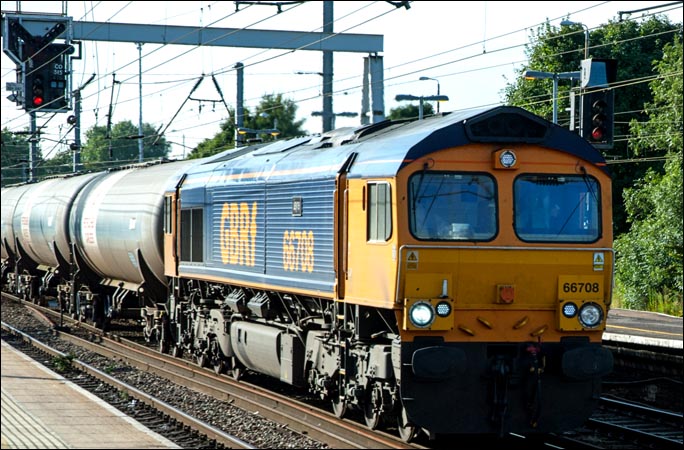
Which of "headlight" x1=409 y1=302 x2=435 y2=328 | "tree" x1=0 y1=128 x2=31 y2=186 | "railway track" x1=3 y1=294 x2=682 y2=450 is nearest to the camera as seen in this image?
"headlight" x1=409 y1=302 x2=435 y2=328

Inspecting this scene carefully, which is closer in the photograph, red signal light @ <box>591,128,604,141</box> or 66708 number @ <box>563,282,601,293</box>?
66708 number @ <box>563,282,601,293</box>

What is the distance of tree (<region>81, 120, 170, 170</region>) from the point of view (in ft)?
218

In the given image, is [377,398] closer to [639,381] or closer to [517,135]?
[517,135]

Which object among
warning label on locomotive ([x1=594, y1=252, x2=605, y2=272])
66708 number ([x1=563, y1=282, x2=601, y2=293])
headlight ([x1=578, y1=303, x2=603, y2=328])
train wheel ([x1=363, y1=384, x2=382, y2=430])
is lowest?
train wheel ([x1=363, y1=384, x2=382, y2=430])

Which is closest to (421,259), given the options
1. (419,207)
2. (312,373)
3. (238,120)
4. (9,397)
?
(419,207)

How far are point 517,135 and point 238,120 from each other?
19170 millimetres

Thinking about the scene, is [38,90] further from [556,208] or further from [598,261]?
[598,261]

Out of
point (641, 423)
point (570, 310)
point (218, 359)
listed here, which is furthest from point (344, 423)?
point (218, 359)

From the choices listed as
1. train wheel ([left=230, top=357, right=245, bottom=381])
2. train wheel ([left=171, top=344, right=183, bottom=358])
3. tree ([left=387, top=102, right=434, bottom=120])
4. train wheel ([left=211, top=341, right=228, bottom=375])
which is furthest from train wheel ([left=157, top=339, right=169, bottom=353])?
tree ([left=387, top=102, right=434, bottom=120])

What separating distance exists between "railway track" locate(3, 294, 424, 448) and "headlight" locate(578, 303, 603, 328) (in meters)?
2.23

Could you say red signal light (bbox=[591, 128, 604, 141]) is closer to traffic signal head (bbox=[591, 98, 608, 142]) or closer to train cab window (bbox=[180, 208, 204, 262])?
traffic signal head (bbox=[591, 98, 608, 142])

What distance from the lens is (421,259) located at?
449 inches

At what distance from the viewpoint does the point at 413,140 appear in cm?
1171

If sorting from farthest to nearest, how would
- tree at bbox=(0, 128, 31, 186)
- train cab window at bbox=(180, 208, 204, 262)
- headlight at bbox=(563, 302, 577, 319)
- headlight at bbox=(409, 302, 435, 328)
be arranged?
tree at bbox=(0, 128, 31, 186), train cab window at bbox=(180, 208, 204, 262), headlight at bbox=(563, 302, 577, 319), headlight at bbox=(409, 302, 435, 328)
